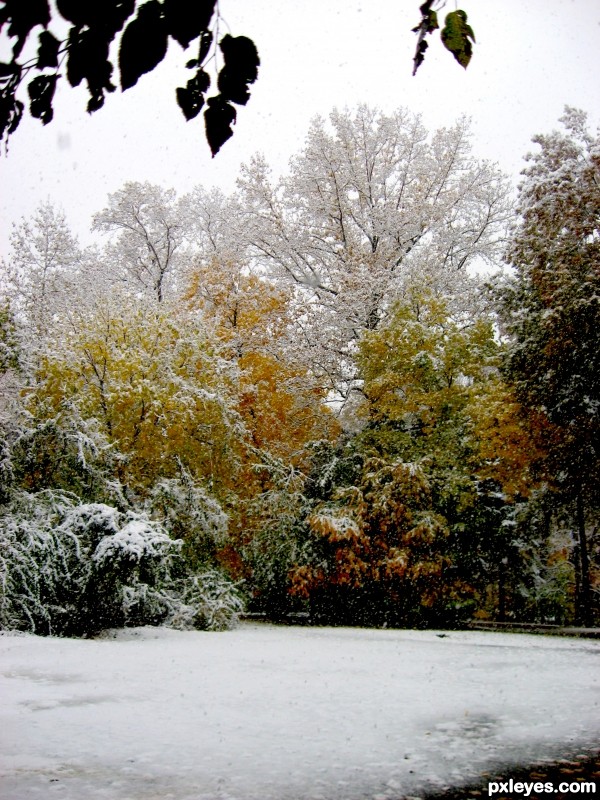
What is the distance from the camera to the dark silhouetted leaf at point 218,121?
2.24 meters

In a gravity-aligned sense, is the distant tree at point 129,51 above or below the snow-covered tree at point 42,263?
below

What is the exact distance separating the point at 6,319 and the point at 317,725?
12500mm

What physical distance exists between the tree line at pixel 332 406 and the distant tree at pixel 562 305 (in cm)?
5

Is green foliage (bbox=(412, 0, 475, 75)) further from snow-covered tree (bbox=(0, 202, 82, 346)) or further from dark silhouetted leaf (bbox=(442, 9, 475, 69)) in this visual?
snow-covered tree (bbox=(0, 202, 82, 346))

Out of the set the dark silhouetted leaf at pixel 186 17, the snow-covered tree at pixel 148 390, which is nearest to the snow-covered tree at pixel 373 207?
the snow-covered tree at pixel 148 390

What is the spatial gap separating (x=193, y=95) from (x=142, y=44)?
0.32 meters

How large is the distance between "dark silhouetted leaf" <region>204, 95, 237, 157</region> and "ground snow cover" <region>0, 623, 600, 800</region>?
3.61 metres

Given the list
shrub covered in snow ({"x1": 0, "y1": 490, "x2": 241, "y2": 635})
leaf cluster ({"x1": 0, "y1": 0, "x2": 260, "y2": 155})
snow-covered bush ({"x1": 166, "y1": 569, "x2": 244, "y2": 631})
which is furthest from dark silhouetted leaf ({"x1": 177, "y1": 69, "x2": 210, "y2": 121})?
snow-covered bush ({"x1": 166, "y1": 569, "x2": 244, "y2": 631})

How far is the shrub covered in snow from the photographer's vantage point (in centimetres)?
1310

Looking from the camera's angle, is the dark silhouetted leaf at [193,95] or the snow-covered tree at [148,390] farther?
the snow-covered tree at [148,390]

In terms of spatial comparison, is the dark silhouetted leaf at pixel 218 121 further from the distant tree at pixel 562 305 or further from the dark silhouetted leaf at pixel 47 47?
the distant tree at pixel 562 305

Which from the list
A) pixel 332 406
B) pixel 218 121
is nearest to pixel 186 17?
pixel 218 121
